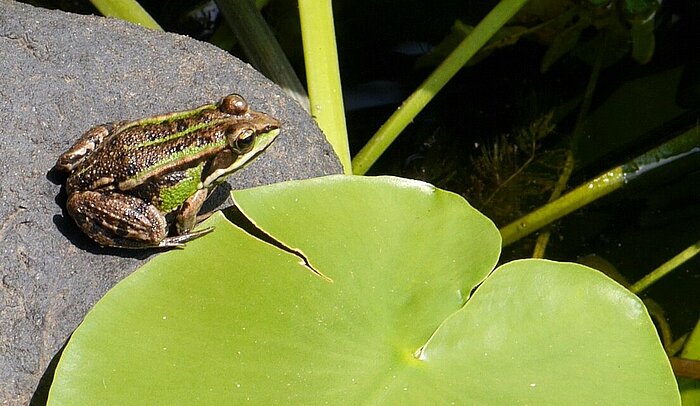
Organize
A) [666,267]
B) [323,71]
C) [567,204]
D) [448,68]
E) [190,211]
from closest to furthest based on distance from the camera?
[190,211], [323,71], [448,68], [666,267], [567,204]

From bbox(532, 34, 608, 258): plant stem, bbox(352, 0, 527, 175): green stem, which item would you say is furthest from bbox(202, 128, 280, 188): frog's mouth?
bbox(532, 34, 608, 258): plant stem

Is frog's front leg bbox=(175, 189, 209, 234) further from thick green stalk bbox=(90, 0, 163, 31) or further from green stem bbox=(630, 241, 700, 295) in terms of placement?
green stem bbox=(630, 241, 700, 295)

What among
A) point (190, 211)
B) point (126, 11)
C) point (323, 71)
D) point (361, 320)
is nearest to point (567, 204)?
point (323, 71)

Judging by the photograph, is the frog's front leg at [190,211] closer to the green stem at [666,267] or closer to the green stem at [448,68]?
the green stem at [448,68]

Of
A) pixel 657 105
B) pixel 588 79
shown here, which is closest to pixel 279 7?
pixel 588 79

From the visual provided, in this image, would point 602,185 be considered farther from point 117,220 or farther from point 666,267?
point 117,220

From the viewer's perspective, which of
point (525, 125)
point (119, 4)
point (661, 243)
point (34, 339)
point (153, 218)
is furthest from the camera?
point (525, 125)

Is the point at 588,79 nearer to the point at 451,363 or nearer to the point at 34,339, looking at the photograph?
the point at 451,363
